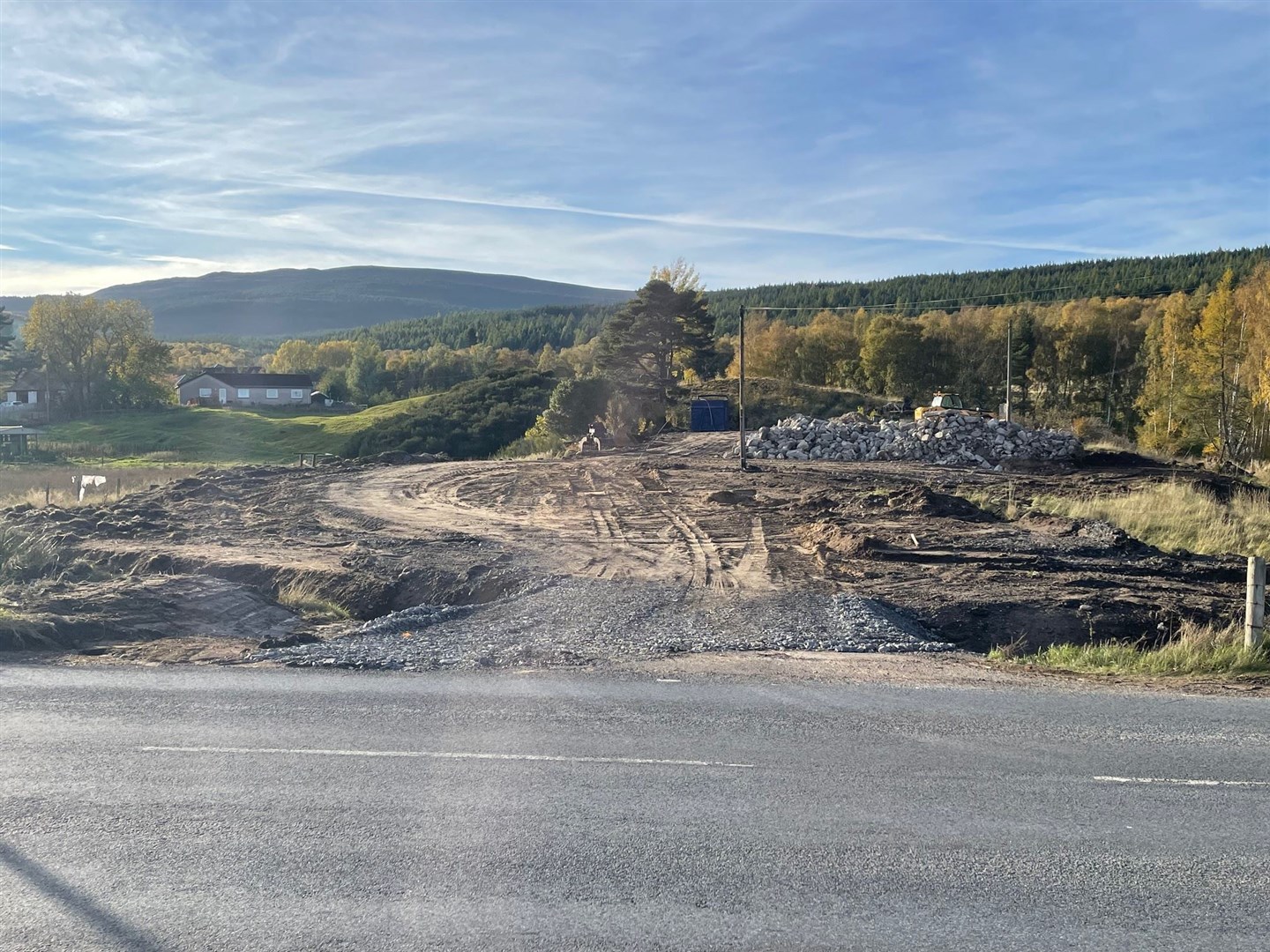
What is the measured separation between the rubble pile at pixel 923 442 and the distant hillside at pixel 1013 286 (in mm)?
63254

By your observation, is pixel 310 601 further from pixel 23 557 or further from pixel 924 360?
pixel 924 360

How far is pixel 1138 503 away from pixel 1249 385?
36950 millimetres

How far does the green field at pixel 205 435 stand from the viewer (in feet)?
228

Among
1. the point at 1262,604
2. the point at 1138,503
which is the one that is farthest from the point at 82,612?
the point at 1138,503

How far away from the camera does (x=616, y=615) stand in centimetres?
1373

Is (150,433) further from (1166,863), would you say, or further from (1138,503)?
(1166,863)

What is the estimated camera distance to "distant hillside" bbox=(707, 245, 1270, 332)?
347 feet

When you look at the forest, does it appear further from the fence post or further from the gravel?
the fence post

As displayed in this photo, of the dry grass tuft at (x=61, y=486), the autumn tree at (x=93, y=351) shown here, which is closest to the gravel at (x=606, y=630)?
the dry grass tuft at (x=61, y=486)

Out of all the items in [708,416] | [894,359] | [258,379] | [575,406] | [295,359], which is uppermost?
[295,359]

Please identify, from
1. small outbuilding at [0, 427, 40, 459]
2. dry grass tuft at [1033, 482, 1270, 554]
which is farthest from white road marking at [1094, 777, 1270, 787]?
small outbuilding at [0, 427, 40, 459]

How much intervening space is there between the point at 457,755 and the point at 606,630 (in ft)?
19.0

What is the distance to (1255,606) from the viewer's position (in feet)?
35.1

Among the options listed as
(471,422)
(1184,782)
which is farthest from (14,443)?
(1184,782)
